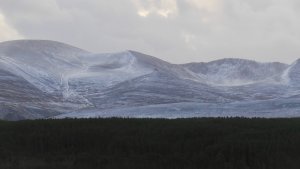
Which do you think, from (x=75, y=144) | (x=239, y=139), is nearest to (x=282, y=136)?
(x=239, y=139)

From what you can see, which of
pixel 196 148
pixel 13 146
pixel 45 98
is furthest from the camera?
pixel 45 98

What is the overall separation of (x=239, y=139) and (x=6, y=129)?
10293mm

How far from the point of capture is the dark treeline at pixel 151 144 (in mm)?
20016

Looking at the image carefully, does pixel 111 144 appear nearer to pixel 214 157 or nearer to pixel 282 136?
pixel 214 157

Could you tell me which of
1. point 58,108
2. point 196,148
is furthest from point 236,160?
point 58,108

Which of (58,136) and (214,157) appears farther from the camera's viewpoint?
(58,136)

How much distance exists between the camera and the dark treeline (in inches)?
788

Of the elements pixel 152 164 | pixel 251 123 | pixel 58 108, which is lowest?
pixel 152 164

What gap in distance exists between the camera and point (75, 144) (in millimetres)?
23953

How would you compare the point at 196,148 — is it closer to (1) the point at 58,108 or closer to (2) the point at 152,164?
(2) the point at 152,164

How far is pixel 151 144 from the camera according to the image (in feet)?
74.6

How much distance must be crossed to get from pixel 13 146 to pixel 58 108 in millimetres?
154917

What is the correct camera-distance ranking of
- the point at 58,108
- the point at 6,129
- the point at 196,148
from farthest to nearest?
the point at 58,108 < the point at 6,129 < the point at 196,148

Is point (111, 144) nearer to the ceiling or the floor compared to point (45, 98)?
nearer to the floor
